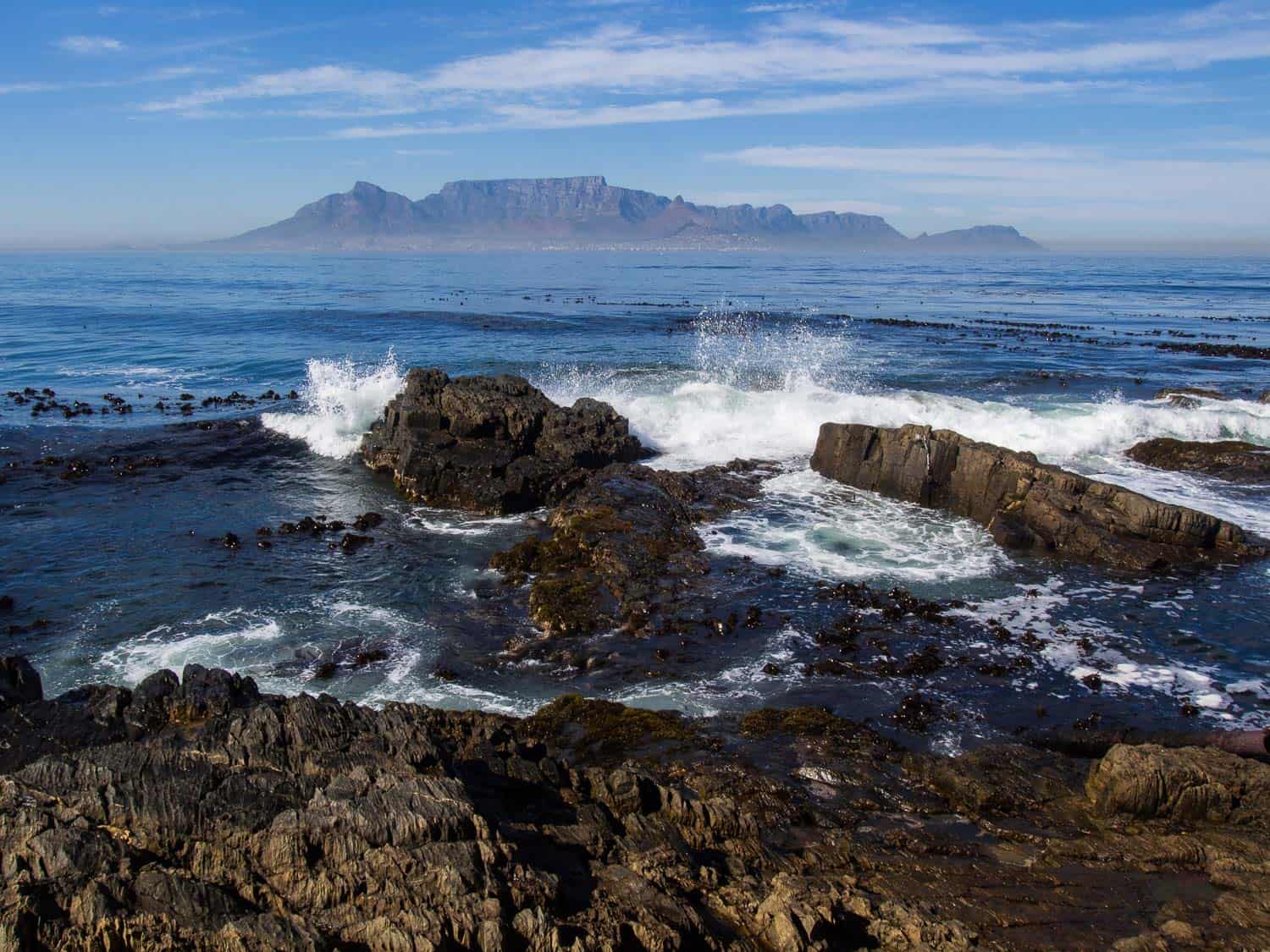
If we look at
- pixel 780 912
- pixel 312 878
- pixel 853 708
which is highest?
pixel 312 878

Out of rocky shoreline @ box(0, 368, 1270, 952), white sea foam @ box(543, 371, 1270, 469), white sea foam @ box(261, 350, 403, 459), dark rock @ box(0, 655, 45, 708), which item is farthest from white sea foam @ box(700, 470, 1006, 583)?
white sea foam @ box(261, 350, 403, 459)

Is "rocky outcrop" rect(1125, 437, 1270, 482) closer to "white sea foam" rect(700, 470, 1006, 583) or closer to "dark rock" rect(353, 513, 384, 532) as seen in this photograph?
"white sea foam" rect(700, 470, 1006, 583)

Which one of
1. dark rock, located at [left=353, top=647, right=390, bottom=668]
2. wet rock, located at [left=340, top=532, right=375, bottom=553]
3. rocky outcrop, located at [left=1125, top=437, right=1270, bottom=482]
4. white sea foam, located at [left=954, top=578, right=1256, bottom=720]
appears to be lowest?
dark rock, located at [left=353, top=647, right=390, bottom=668]

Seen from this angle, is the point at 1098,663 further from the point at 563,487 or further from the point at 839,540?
the point at 563,487

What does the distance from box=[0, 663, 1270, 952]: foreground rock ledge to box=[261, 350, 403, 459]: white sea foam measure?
784 inches

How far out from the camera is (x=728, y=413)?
1233 inches

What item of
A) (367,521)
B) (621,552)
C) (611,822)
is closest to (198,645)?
(367,521)

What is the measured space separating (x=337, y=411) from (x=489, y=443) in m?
9.29

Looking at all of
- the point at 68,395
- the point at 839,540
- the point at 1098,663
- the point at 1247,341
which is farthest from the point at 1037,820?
the point at 1247,341

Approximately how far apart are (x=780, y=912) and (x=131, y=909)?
16.5 feet

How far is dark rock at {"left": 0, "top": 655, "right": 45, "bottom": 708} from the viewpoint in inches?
395

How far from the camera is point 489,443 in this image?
25.4 meters

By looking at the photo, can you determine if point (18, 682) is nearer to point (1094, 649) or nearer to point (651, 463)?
point (1094, 649)

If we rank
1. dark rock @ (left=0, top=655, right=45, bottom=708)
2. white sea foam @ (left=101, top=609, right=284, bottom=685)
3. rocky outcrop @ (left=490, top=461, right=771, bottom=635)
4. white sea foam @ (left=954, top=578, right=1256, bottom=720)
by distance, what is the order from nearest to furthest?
dark rock @ (left=0, top=655, right=45, bottom=708) → white sea foam @ (left=954, top=578, right=1256, bottom=720) → white sea foam @ (left=101, top=609, right=284, bottom=685) → rocky outcrop @ (left=490, top=461, right=771, bottom=635)
